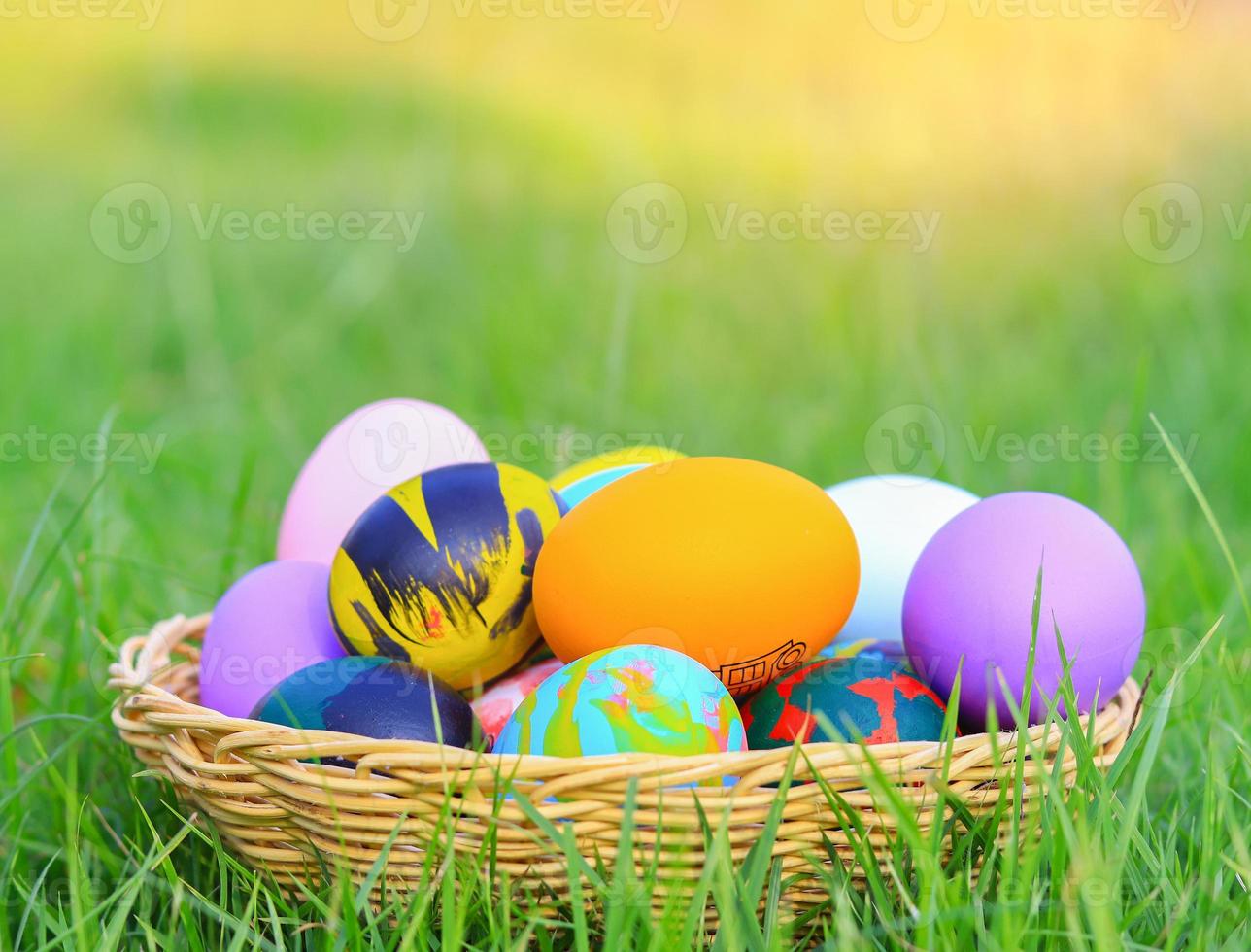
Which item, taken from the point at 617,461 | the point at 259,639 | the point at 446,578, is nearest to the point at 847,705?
the point at 446,578

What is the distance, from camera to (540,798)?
1.21 m

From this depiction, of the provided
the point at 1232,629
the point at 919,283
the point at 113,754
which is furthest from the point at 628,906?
the point at 919,283

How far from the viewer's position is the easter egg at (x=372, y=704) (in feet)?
4.55

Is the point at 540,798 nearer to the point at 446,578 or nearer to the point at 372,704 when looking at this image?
the point at 372,704

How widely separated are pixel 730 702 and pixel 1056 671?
45 centimetres

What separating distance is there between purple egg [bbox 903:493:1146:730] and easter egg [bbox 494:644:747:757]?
338 millimetres

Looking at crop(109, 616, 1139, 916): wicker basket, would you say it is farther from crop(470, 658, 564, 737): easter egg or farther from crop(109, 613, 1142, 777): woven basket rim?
crop(470, 658, 564, 737): easter egg

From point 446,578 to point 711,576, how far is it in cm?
36

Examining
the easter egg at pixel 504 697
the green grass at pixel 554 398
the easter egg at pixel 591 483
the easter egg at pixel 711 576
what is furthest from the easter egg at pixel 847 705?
the easter egg at pixel 591 483

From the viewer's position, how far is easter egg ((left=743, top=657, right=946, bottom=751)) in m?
1.41

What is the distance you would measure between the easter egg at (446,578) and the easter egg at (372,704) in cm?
9

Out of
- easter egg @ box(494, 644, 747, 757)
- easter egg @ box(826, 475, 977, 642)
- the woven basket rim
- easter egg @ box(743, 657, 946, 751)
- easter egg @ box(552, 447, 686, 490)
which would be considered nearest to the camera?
the woven basket rim

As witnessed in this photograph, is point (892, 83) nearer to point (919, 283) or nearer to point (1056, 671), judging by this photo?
point (919, 283)

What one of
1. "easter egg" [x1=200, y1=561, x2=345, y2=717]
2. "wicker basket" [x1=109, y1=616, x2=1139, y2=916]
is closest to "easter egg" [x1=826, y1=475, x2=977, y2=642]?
"wicker basket" [x1=109, y1=616, x2=1139, y2=916]
